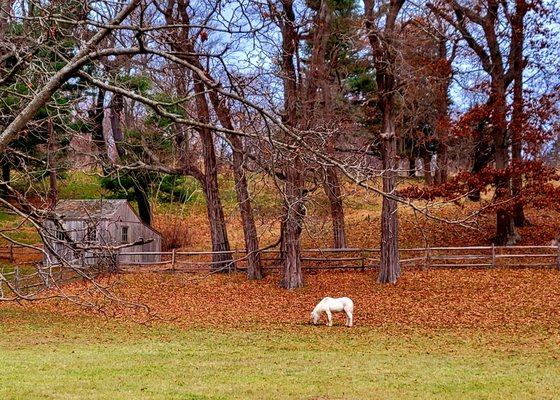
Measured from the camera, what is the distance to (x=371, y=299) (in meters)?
19.9

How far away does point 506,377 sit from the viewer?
1070 centimetres

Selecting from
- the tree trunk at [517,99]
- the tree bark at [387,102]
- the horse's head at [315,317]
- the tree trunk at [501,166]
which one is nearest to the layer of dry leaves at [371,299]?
the horse's head at [315,317]

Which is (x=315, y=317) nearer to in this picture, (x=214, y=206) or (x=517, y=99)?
(x=214, y=206)

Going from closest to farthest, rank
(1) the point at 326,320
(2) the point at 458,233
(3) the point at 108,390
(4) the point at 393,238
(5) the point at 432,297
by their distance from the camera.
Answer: (3) the point at 108,390, (1) the point at 326,320, (5) the point at 432,297, (4) the point at 393,238, (2) the point at 458,233

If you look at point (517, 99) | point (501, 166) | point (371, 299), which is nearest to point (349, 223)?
point (501, 166)

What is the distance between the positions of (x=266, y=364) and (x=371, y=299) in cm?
838

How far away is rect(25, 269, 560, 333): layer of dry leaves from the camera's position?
56.2ft

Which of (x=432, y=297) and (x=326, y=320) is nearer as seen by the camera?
(x=326, y=320)

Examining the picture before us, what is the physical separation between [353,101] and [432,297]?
50.6ft

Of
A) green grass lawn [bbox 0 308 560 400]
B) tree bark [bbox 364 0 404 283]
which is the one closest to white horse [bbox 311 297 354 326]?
green grass lawn [bbox 0 308 560 400]

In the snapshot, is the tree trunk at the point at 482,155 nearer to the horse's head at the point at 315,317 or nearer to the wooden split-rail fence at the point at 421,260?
the wooden split-rail fence at the point at 421,260

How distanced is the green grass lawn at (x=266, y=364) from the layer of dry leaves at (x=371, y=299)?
4.26 feet

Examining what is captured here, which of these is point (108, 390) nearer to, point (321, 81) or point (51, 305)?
point (51, 305)

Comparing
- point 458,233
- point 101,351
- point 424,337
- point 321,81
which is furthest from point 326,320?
point 458,233
